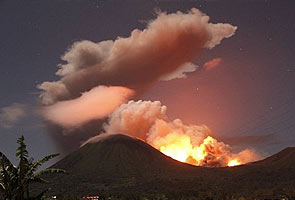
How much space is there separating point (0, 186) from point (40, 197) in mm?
2755

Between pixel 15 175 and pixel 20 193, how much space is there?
1273mm

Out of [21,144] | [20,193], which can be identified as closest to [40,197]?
[20,193]

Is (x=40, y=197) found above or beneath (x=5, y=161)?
beneath

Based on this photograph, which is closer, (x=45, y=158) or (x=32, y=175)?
(x=32, y=175)

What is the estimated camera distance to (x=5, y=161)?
2709 cm

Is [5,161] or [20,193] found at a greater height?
→ [5,161]

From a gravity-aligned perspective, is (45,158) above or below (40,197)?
above

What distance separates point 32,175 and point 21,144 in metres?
2.17

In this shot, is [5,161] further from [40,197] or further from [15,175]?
[40,197]

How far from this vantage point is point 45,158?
29047 mm

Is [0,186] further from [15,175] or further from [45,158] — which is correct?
[45,158]

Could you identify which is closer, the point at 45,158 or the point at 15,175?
the point at 15,175

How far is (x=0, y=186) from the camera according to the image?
1055 inches

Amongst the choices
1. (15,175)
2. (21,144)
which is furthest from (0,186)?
(21,144)
